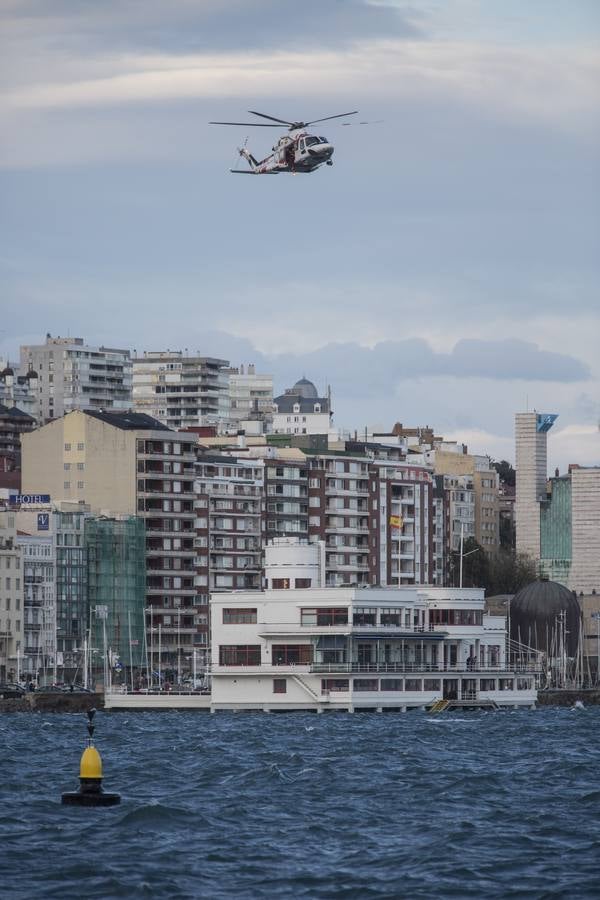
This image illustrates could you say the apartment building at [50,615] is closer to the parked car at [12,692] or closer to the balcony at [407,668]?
the parked car at [12,692]

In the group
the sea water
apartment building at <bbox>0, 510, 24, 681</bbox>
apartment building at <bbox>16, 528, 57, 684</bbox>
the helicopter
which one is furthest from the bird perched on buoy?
apartment building at <bbox>16, 528, 57, 684</bbox>

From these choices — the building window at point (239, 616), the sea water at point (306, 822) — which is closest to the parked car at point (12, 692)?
the building window at point (239, 616)

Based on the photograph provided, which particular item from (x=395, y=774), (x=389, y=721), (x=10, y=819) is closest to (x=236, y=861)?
(x=10, y=819)

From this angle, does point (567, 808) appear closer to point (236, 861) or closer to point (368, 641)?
point (236, 861)

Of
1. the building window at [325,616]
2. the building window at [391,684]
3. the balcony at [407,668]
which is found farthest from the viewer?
the building window at [391,684]

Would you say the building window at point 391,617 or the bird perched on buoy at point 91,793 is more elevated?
the building window at point 391,617

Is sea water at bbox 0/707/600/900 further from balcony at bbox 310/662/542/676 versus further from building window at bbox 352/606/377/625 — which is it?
building window at bbox 352/606/377/625
